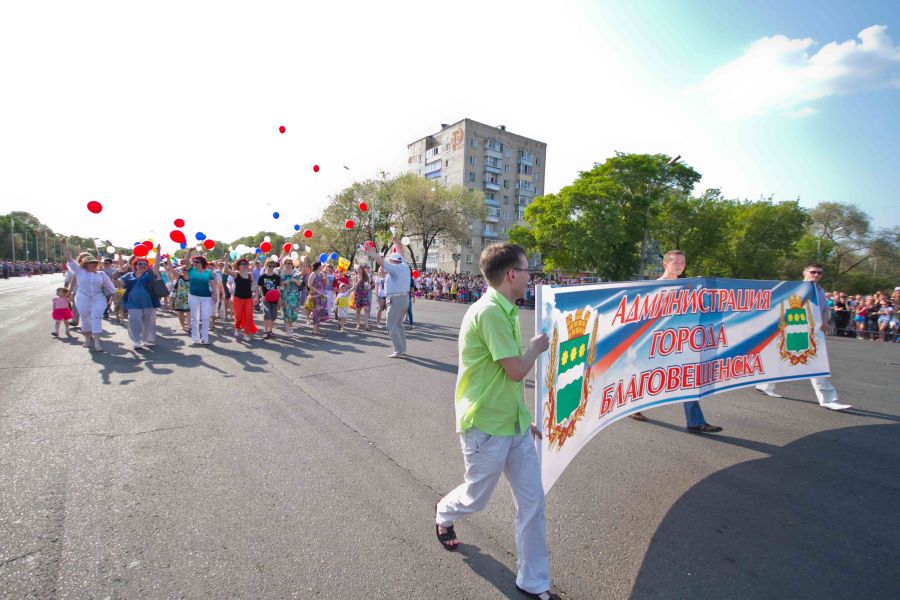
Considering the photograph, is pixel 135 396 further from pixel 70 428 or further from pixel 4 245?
pixel 4 245

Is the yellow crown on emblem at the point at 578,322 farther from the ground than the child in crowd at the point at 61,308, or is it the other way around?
the yellow crown on emblem at the point at 578,322

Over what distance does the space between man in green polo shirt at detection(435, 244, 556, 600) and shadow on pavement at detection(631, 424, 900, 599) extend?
2.42ft

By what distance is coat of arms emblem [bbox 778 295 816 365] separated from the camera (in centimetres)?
538

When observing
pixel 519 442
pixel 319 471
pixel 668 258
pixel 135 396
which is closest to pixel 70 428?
pixel 135 396

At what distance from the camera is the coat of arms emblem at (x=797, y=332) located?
5.38 m

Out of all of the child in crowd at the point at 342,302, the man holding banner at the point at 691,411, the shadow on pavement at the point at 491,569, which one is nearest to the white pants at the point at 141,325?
the child in crowd at the point at 342,302

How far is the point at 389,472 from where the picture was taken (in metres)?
3.57

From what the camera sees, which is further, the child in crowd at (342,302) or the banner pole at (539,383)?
the child in crowd at (342,302)

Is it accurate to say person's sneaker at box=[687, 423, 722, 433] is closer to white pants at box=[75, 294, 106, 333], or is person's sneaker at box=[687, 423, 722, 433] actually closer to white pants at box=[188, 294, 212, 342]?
white pants at box=[188, 294, 212, 342]

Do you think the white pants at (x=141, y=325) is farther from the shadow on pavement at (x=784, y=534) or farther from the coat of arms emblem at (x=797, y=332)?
the coat of arms emblem at (x=797, y=332)

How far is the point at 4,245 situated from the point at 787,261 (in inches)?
4716

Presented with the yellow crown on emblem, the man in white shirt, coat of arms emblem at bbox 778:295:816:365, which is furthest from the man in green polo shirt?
the man in white shirt

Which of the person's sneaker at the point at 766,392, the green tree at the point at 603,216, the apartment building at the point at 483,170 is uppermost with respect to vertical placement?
the apartment building at the point at 483,170

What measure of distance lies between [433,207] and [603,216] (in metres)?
15.9
